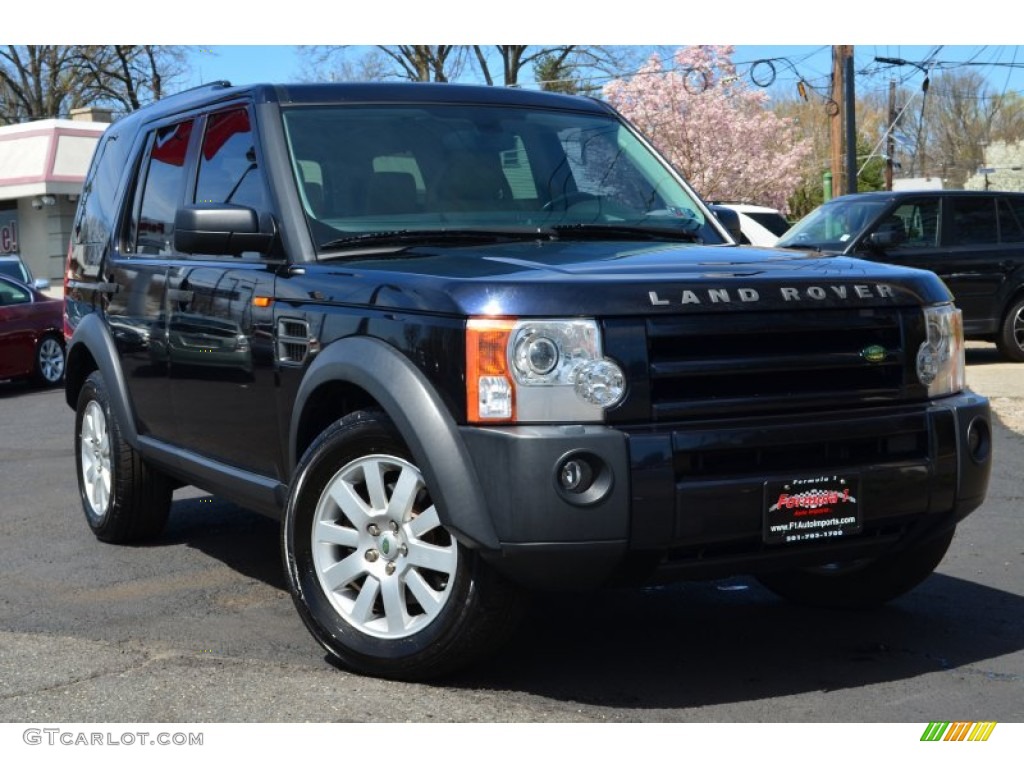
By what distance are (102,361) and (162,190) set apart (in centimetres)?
85

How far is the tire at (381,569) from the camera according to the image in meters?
4.31

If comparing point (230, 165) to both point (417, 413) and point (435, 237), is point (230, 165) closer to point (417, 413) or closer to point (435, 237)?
point (435, 237)

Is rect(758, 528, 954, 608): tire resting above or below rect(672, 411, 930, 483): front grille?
below

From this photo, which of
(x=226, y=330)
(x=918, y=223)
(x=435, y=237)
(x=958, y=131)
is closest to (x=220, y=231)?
(x=226, y=330)

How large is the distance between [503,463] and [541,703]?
0.78 m

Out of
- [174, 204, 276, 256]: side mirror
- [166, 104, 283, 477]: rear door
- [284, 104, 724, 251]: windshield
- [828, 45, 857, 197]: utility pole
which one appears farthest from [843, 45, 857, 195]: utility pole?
[174, 204, 276, 256]: side mirror

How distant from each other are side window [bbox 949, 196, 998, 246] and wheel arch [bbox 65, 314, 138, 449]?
10834 millimetres

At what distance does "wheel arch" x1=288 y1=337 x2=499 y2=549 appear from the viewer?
4.15 meters

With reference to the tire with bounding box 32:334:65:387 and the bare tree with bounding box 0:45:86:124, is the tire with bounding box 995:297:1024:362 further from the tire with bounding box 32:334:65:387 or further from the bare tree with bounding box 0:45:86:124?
the bare tree with bounding box 0:45:86:124

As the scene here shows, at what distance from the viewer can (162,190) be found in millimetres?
6516

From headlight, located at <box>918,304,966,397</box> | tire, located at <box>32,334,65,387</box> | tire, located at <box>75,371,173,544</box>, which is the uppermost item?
headlight, located at <box>918,304,966,397</box>

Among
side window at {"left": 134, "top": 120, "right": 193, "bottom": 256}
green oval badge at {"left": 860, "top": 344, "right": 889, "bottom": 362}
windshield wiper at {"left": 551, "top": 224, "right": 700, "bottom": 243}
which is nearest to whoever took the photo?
green oval badge at {"left": 860, "top": 344, "right": 889, "bottom": 362}

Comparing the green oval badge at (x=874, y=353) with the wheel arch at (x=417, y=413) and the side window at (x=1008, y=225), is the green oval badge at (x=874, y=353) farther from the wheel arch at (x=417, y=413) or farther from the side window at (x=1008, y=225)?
the side window at (x=1008, y=225)

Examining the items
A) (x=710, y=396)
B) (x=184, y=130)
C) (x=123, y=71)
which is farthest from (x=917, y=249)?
(x=123, y=71)
